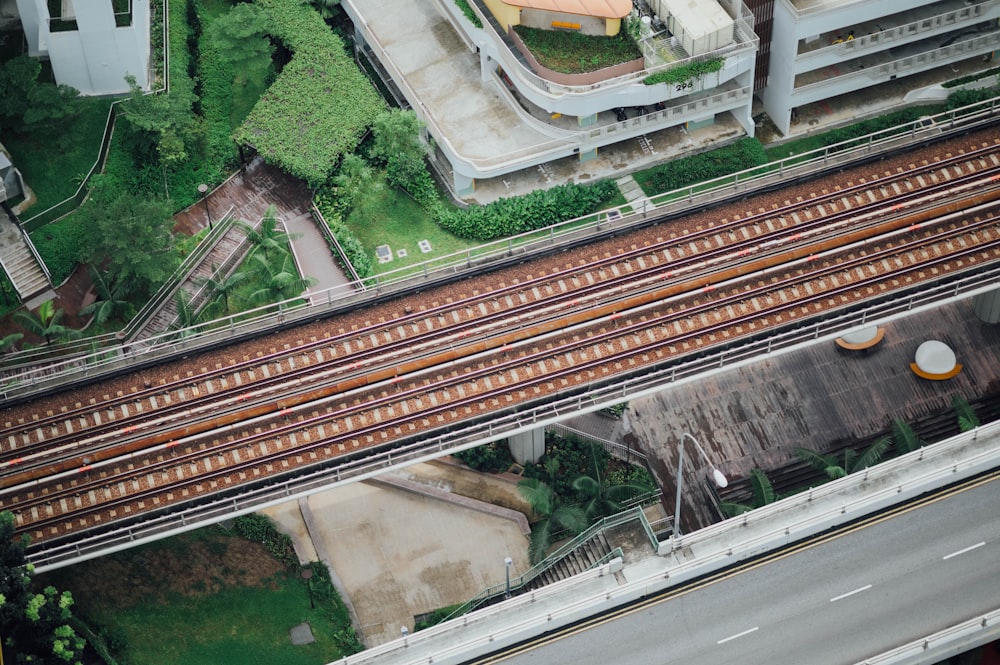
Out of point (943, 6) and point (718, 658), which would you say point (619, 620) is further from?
point (943, 6)

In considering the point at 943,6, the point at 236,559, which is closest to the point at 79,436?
the point at 236,559

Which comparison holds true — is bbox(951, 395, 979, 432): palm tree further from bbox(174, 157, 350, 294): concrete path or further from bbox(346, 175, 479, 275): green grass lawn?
bbox(174, 157, 350, 294): concrete path

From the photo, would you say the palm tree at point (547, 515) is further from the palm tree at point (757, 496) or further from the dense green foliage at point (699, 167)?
the dense green foliage at point (699, 167)

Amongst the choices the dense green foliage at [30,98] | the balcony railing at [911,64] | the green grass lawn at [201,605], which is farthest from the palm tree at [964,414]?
the dense green foliage at [30,98]

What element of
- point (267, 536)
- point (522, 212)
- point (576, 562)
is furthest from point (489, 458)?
point (522, 212)

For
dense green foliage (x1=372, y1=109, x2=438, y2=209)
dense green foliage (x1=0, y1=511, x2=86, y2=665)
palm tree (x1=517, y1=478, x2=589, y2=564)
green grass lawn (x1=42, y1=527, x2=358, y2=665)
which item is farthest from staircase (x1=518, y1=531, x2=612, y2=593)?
dense green foliage (x1=372, y1=109, x2=438, y2=209)
